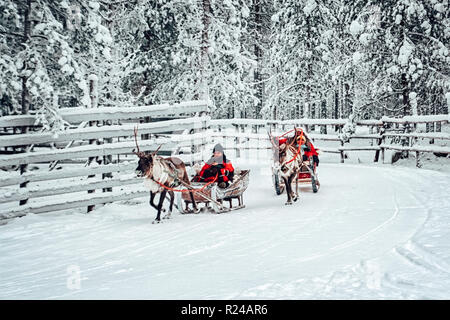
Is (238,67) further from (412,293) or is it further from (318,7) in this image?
(412,293)

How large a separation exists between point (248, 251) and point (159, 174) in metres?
2.81

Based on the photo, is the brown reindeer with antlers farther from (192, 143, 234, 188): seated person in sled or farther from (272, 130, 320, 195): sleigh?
(272, 130, 320, 195): sleigh

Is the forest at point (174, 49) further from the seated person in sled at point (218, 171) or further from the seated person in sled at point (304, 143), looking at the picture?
the seated person in sled at point (304, 143)

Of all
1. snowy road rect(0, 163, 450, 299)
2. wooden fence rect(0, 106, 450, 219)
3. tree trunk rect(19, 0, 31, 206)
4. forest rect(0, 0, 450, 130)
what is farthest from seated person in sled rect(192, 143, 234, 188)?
tree trunk rect(19, 0, 31, 206)

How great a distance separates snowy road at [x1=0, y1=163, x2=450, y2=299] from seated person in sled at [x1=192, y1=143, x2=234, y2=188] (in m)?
0.80

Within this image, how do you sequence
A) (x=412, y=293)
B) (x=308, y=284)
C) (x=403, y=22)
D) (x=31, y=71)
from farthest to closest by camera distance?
(x=403, y=22)
(x=31, y=71)
(x=308, y=284)
(x=412, y=293)

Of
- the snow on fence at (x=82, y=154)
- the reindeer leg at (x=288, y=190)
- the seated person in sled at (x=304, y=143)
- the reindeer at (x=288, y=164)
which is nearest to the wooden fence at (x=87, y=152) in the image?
the snow on fence at (x=82, y=154)

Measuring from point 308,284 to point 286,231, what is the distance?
2350mm

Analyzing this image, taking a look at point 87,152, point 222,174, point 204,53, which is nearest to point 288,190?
point 222,174

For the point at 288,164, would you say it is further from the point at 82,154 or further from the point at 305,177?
the point at 82,154

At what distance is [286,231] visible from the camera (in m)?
6.32

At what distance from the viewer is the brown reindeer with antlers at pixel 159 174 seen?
23.5 feet

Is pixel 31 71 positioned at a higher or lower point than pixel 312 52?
lower
